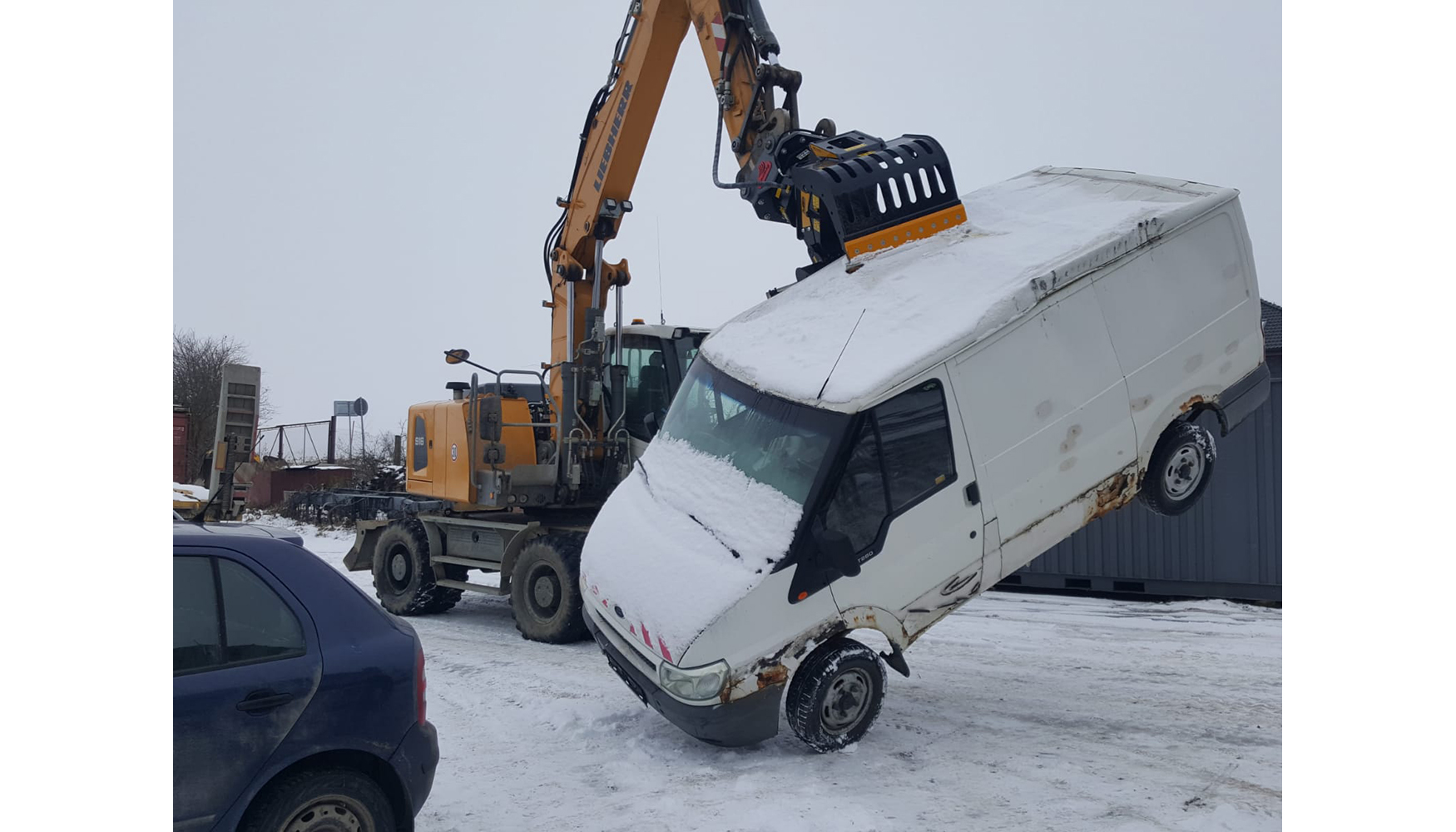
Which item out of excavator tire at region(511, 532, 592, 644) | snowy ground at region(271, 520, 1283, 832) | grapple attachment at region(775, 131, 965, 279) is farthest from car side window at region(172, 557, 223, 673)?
excavator tire at region(511, 532, 592, 644)

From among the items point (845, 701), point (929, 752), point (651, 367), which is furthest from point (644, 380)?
point (929, 752)

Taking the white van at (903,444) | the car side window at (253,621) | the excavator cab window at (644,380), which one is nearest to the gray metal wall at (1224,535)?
the excavator cab window at (644,380)

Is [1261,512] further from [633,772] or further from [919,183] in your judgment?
[633,772]

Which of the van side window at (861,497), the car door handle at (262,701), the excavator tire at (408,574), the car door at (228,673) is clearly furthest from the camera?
the excavator tire at (408,574)

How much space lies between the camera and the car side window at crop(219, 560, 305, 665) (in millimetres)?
3430

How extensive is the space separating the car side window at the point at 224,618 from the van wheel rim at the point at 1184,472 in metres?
5.31

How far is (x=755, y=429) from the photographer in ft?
19.3

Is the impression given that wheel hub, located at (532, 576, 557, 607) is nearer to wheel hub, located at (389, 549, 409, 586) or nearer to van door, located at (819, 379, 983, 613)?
wheel hub, located at (389, 549, 409, 586)

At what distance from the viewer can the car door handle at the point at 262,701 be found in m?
3.38

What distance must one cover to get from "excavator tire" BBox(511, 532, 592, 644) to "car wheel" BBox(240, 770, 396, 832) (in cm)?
546

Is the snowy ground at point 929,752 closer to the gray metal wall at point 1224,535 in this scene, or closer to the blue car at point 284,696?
the blue car at point 284,696

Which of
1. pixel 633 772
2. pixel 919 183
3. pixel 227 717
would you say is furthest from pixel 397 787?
pixel 919 183

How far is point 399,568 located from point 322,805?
8.46 m

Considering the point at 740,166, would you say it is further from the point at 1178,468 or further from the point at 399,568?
the point at 399,568
